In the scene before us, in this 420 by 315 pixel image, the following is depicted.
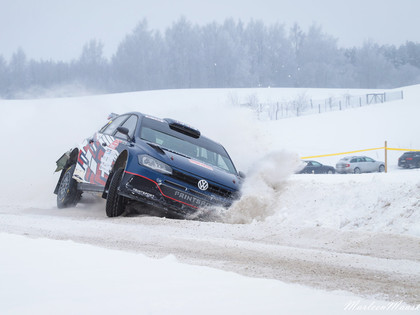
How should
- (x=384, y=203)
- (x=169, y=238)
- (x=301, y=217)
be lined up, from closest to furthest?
(x=169, y=238)
(x=384, y=203)
(x=301, y=217)

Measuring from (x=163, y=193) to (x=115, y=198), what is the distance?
0.71m

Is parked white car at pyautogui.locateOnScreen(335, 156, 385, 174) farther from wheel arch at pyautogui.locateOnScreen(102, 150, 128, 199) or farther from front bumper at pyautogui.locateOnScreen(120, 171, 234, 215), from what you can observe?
wheel arch at pyautogui.locateOnScreen(102, 150, 128, 199)

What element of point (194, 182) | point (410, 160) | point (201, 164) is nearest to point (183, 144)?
point (201, 164)

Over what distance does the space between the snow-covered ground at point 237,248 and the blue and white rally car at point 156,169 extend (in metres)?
0.34

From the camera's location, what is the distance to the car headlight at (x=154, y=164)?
297 inches

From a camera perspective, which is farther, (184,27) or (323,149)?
(184,27)

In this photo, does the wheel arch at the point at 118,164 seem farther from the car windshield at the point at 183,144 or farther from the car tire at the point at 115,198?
the car windshield at the point at 183,144

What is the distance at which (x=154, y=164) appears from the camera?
7.55 m

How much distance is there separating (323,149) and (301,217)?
97.8 feet

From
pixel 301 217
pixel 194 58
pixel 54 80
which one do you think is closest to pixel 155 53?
pixel 194 58

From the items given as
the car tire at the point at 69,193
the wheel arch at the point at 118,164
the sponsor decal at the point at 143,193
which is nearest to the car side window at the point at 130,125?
the wheel arch at the point at 118,164

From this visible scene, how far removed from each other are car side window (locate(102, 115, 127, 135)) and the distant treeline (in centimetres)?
9078

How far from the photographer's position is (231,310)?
280cm

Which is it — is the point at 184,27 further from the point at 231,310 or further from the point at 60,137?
the point at 231,310
